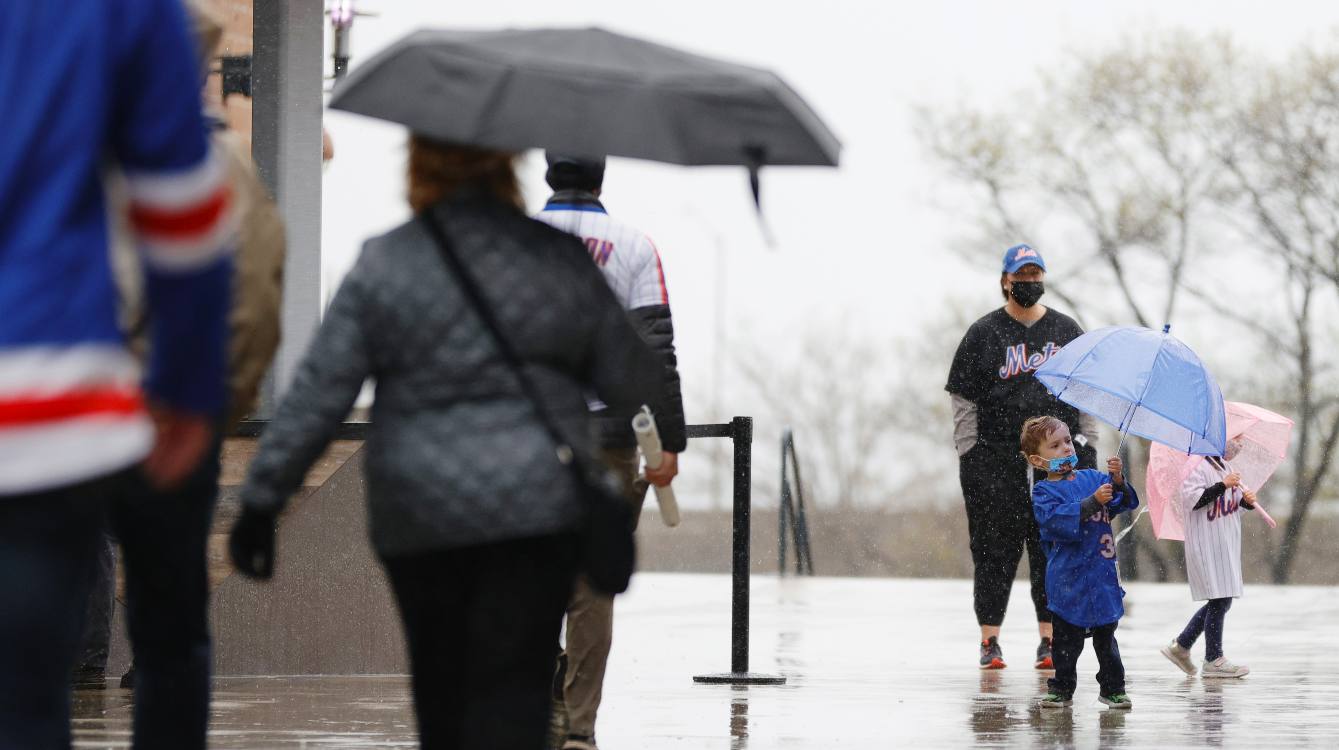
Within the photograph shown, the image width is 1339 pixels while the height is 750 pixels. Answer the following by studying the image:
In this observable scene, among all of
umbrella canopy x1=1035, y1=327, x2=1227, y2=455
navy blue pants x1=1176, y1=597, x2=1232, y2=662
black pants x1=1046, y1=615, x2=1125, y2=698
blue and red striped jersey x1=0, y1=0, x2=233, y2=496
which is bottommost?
navy blue pants x1=1176, y1=597, x2=1232, y2=662

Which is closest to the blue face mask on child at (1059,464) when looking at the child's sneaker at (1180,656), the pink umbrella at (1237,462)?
the pink umbrella at (1237,462)

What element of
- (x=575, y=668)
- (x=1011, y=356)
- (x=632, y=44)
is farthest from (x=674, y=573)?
(x=632, y=44)

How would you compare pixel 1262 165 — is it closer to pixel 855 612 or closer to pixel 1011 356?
pixel 855 612

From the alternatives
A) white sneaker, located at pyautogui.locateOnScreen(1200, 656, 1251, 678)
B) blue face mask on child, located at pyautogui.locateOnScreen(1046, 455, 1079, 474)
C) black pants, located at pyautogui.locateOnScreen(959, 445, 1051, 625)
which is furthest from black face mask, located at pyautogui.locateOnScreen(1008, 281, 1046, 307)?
blue face mask on child, located at pyautogui.locateOnScreen(1046, 455, 1079, 474)

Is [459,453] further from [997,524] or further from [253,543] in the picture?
[997,524]

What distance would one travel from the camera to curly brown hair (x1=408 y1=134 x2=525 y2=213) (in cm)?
402

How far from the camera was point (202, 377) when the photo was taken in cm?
270

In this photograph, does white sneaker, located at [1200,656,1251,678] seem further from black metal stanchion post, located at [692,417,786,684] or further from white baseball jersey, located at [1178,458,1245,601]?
black metal stanchion post, located at [692,417,786,684]

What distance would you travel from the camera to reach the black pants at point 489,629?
372 centimetres

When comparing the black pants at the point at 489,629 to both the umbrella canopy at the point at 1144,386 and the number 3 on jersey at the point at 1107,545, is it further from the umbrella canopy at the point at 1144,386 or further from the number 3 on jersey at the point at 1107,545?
the umbrella canopy at the point at 1144,386

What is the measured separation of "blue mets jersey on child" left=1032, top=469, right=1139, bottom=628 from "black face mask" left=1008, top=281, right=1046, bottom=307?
6.92ft

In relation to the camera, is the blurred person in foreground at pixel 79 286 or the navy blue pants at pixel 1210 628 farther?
the navy blue pants at pixel 1210 628

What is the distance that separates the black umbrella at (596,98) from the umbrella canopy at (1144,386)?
12.5ft

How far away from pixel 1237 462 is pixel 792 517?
31.7ft
